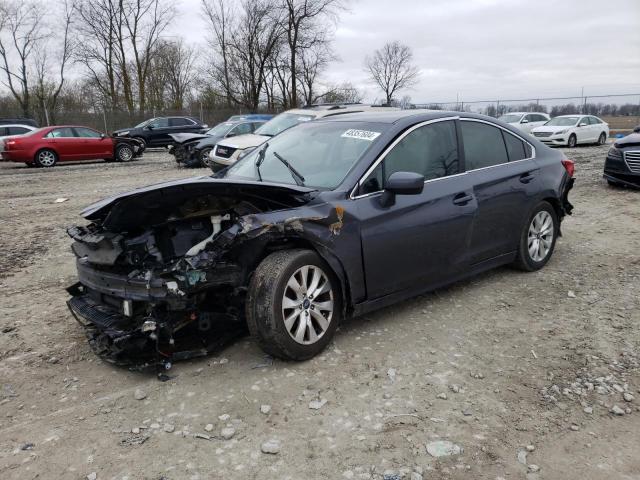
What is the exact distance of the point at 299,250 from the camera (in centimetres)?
345

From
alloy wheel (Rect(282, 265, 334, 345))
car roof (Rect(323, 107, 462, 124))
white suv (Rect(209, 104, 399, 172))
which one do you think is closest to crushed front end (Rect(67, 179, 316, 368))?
alloy wheel (Rect(282, 265, 334, 345))

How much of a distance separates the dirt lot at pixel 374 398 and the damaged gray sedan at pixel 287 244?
267mm

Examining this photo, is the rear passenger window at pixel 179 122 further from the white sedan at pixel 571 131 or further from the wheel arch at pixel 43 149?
the white sedan at pixel 571 131

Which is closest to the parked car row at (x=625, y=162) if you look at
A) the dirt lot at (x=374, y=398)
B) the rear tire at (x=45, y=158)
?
the dirt lot at (x=374, y=398)

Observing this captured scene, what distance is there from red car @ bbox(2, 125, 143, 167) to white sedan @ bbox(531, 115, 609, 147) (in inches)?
678

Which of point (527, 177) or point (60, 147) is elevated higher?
point (60, 147)

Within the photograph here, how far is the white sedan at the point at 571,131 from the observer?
21.7 meters

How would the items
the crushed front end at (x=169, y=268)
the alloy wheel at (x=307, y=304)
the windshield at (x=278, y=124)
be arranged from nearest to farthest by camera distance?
the crushed front end at (x=169, y=268), the alloy wheel at (x=307, y=304), the windshield at (x=278, y=124)

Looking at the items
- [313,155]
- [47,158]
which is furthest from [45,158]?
[313,155]

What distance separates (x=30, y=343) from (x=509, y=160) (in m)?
4.44

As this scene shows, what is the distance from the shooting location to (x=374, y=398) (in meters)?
3.09

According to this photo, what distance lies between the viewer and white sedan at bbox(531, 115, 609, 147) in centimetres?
2166

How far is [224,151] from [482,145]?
8924mm

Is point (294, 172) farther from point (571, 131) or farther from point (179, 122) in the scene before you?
point (179, 122)
